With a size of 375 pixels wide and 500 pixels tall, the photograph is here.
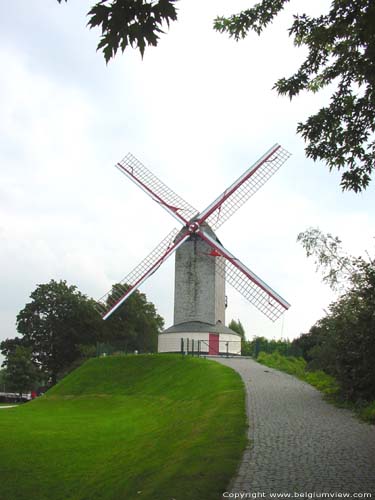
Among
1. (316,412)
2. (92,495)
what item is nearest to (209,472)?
(92,495)

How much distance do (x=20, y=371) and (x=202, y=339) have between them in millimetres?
26717

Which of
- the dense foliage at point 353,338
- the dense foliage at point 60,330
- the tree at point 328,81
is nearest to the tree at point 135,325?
the dense foliage at point 60,330

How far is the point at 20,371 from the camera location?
54.3m

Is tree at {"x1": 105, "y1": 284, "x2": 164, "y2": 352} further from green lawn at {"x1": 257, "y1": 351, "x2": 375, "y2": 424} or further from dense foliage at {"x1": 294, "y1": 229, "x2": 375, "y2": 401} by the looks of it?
dense foliage at {"x1": 294, "y1": 229, "x2": 375, "y2": 401}

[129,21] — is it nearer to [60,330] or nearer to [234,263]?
[234,263]

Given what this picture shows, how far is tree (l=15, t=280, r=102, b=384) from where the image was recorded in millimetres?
59250

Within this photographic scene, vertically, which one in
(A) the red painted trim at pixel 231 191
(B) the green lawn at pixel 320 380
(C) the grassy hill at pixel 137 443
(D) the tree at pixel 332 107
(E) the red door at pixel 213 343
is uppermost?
(A) the red painted trim at pixel 231 191

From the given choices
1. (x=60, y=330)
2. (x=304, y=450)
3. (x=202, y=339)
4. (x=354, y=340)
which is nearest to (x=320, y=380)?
(x=354, y=340)

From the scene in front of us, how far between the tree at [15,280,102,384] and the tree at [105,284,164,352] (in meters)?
2.35

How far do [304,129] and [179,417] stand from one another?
35.0ft

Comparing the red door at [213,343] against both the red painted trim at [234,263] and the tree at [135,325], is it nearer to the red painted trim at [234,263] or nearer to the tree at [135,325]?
the red painted trim at [234,263]

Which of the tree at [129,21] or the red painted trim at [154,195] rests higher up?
the red painted trim at [154,195]

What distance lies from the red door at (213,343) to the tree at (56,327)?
26683 millimetres

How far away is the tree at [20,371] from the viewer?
54469 mm
